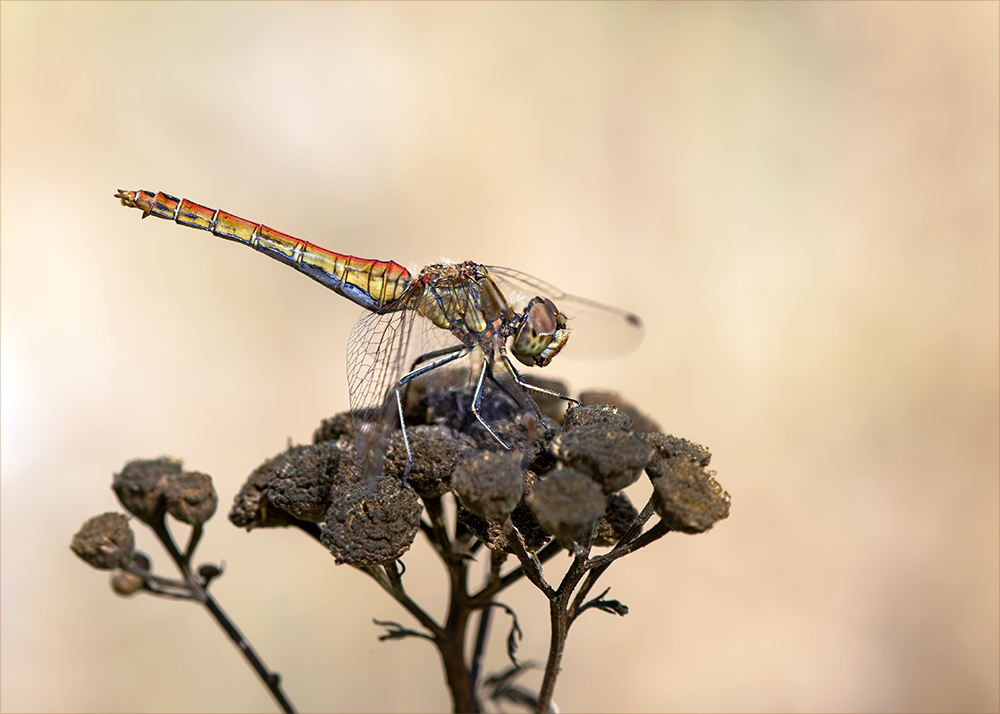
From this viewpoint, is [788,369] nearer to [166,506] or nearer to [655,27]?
[655,27]

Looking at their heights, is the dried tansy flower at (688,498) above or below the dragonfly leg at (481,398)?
below

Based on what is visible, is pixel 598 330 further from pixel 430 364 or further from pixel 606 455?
pixel 606 455

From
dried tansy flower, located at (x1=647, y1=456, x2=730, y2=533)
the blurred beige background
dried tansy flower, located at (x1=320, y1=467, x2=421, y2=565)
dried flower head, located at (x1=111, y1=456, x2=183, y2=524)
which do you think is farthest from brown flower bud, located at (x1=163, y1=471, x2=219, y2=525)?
the blurred beige background

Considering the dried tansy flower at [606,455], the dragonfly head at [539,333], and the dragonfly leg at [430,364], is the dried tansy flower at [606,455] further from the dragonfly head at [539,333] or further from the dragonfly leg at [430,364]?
the dragonfly head at [539,333]

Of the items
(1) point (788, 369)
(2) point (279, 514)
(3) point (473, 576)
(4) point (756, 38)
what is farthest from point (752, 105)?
(2) point (279, 514)

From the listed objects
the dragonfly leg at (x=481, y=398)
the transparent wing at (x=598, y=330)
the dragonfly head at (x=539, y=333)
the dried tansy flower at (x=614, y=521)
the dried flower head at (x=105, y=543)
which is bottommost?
the dried flower head at (x=105, y=543)

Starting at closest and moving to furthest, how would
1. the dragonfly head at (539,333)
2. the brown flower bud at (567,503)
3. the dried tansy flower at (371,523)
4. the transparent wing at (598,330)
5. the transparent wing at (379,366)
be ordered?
the brown flower bud at (567,503)
the dried tansy flower at (371,523)
the transparent wing at (379,366)
the dragonfly head at (539,333)
the transparent wing at (598,330)

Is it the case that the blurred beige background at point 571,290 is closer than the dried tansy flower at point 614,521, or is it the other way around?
the dried tansy flower at point 614,521

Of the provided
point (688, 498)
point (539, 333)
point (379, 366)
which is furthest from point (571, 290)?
point (688, 498)

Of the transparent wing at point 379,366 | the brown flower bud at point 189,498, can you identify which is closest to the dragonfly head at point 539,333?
the transparent wing at point 379,366
